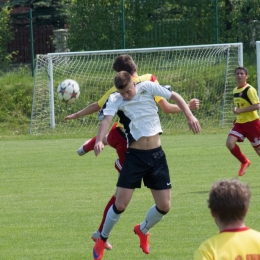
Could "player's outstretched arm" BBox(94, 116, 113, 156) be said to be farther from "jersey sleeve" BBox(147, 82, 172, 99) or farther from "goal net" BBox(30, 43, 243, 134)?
"goal net" BBox(30, 43, 243, 134)

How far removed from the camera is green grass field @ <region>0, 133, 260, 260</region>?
689 cm

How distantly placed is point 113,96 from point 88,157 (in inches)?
343

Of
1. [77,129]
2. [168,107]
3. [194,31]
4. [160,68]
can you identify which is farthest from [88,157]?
[194,31]

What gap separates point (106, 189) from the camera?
34.8 ft

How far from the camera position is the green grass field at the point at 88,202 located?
6.89m

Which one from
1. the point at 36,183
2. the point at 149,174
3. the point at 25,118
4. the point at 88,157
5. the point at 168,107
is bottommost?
the point at 25,118

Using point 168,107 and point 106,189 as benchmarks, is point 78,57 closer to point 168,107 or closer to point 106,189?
point 106,189

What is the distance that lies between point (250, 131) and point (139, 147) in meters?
5.19

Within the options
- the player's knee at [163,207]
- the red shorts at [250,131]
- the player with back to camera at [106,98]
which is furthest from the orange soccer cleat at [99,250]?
the red shorts at [250,131]

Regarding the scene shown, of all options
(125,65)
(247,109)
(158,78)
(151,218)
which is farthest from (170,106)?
(158,78)

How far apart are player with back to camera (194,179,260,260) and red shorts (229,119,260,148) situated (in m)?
8.12

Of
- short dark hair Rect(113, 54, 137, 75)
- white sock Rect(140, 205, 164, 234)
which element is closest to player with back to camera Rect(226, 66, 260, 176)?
white sock Rect(140, 205, 164, 234)

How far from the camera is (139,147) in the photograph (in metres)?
6.48

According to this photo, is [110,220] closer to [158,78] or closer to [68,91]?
[68,91]
